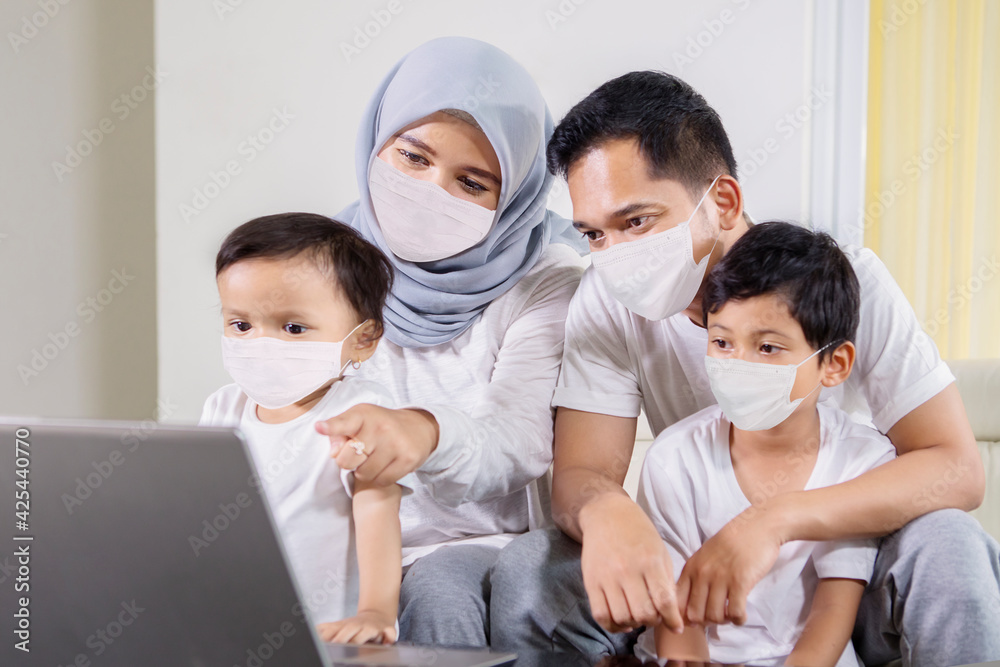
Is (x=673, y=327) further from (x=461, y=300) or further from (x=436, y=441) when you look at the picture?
(x=436, y=441)

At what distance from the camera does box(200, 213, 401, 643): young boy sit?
3.18 feet

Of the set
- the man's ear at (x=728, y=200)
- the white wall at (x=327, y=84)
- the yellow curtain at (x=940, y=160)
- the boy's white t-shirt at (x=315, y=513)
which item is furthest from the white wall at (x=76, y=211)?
the yellow curtain at (x=940, y=160)

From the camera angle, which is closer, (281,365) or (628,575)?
(628,575)

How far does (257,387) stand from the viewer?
102cm

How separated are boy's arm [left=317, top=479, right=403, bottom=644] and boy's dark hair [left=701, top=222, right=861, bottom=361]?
459 millimetres

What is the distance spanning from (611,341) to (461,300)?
0.74 feet

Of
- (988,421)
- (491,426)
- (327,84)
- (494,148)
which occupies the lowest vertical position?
(988,421)

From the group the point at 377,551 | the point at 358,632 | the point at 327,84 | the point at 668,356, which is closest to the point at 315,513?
the point at 377,551

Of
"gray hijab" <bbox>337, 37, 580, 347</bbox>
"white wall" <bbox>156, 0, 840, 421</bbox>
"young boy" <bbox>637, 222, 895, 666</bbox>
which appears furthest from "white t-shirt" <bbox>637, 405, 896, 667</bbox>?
"white wall" <bbox>156, 0, 840, 421</bbox>

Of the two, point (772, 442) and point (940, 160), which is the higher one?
point (940, 160)

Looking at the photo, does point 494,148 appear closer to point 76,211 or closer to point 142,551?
point 142,551

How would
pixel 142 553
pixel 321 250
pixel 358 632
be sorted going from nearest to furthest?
1. pixel 142 553
2. pixel 358 632
3. pixel 321 250

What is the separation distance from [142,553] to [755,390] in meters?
0.72

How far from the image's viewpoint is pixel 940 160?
6.37 ft
